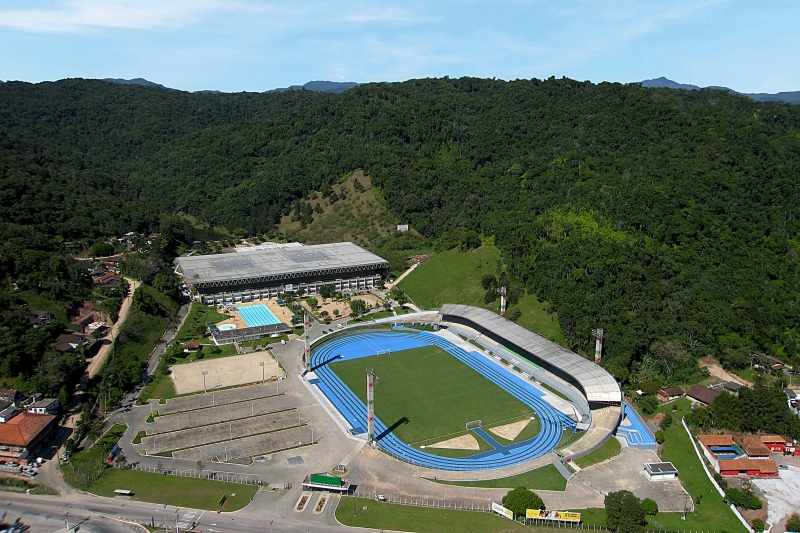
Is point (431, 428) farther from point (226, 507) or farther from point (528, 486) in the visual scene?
point (226, 507)

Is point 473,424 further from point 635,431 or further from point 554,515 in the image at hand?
point 554,515

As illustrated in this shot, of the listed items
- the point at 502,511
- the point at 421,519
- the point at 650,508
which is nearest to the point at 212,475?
the point at 421,519

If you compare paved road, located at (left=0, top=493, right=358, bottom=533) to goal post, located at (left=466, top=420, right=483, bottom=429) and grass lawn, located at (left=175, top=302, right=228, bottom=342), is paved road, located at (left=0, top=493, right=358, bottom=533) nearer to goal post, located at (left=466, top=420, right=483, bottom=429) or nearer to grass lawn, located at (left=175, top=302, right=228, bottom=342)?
goal post, located at (left=466, top=420, right=483, bottom=429)

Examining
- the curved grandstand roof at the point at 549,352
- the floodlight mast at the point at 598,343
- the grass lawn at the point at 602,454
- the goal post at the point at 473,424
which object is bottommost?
the goal post at the point at 473,424

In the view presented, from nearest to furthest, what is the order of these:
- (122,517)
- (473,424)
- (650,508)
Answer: (122,517) < (650,508) < (473,424)

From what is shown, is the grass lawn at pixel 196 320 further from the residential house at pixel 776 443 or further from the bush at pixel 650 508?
the residential house at pixel 776 443

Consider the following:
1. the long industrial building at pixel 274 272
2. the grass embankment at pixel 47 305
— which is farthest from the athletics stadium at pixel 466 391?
the grass embankment at pixel 47 305

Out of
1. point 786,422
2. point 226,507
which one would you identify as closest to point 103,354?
point 226,507
